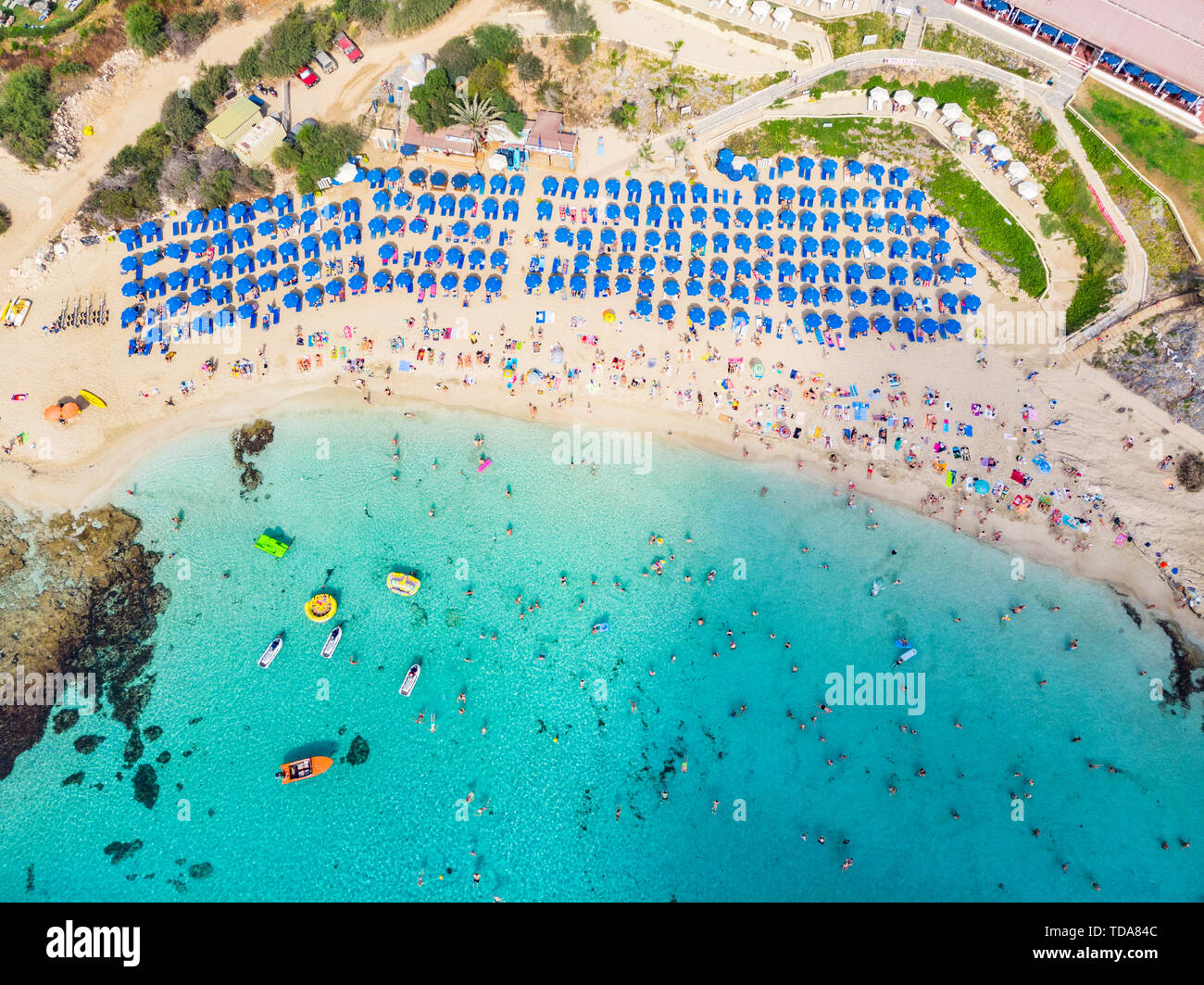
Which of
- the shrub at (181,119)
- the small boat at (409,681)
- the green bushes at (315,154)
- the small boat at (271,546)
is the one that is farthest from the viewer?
the shrub at (181,119)

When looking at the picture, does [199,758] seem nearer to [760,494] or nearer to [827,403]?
[760,494]

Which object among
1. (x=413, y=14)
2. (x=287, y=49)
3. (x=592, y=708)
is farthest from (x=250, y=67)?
(x=592, y=708)

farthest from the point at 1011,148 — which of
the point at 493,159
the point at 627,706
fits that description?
the point at 627,706

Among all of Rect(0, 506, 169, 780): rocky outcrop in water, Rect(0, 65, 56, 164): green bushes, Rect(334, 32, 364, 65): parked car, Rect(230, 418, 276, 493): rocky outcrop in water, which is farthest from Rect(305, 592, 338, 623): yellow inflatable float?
Rect(334, 32, 364, 65): parked car

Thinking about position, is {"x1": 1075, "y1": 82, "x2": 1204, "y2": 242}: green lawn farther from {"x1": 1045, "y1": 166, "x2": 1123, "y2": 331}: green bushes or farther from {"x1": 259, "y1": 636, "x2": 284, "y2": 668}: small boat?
{"x1": 259, "y1": 636, "x2": 284, "y2": 668}: small boat

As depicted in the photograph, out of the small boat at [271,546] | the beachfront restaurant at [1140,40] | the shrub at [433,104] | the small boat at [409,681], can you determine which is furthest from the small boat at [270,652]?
the beachfront restaurant at [1140,40]

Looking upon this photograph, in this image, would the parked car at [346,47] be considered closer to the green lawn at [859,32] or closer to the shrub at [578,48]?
the shrub at [578,48]

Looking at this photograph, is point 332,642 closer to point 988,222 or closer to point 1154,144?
point 988,222
